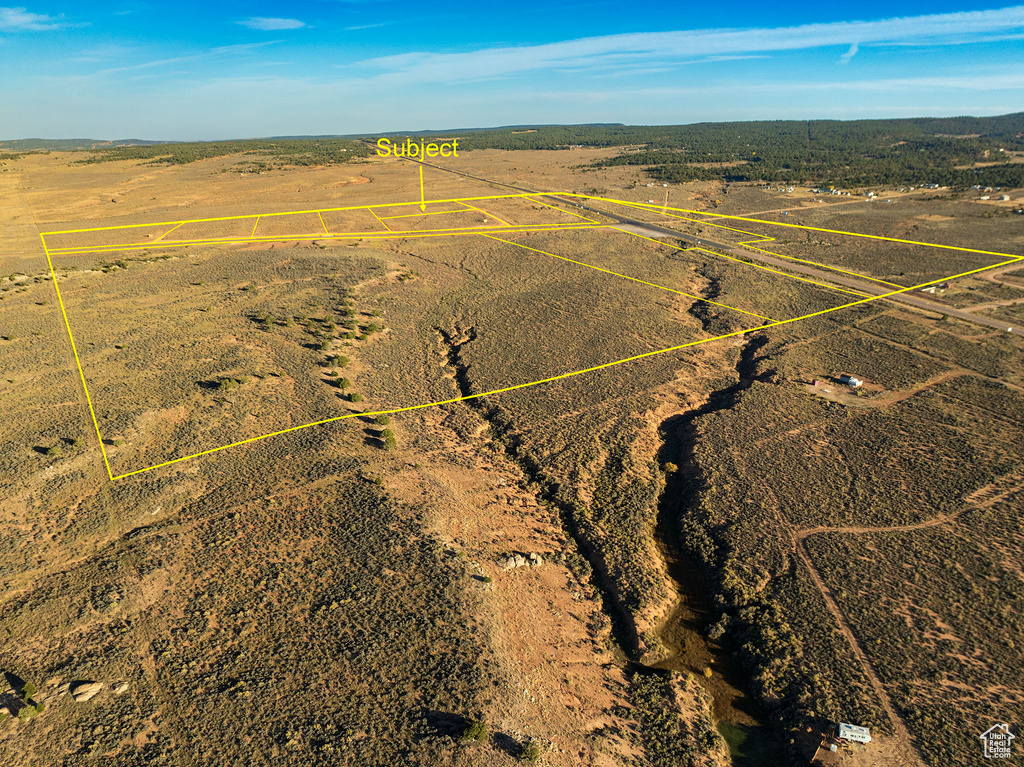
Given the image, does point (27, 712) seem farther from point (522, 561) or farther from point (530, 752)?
point (522, 561)

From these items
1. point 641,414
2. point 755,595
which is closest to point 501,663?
point 755,595

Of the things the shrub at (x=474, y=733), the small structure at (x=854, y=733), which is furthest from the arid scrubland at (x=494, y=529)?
the small structure at (x=854, y=733)

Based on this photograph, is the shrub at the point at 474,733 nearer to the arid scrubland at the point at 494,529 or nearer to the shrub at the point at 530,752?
the arid scrubland at the point at 494,529

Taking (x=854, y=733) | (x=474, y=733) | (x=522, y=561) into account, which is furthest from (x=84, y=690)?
(x=854, y=733)

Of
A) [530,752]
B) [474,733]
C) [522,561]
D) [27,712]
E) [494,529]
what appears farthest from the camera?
[494,529]

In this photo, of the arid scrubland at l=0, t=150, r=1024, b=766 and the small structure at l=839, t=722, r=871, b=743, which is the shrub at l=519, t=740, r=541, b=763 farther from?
the small structure at l=839, t=722, r=871, b=743

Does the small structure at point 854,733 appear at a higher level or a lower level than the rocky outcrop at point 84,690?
lower
